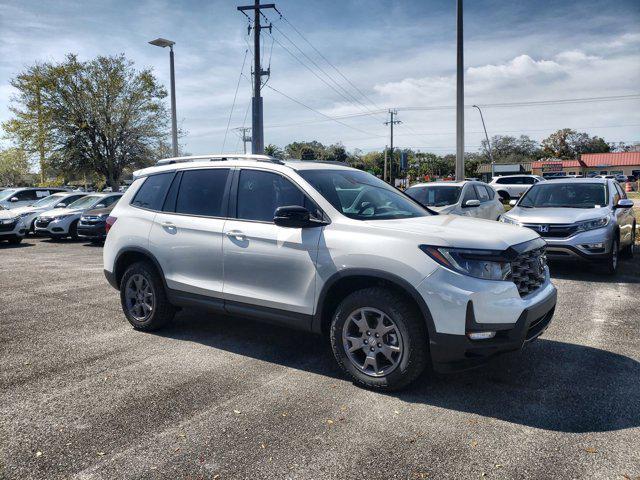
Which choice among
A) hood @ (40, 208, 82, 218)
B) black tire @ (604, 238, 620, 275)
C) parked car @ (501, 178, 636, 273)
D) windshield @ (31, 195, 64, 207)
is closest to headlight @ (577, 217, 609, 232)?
parked car @ (501, 178, 636, 273)

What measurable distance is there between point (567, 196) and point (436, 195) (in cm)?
249

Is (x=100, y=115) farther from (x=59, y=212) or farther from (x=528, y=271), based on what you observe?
(x=528, y=271)

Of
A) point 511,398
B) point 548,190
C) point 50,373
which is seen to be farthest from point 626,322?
point 50,373

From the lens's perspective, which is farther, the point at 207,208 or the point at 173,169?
the point at 173,169

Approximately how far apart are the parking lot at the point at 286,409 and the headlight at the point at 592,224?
2.71 meters

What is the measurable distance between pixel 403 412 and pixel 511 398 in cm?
88

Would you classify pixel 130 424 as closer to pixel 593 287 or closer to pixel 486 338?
pixel 486 338

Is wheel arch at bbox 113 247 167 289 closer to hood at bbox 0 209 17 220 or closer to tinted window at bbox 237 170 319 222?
tinted window at bbox 237 170 319 222

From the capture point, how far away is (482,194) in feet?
39.1

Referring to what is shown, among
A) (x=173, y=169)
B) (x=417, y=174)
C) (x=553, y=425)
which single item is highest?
(x=417, y=174)

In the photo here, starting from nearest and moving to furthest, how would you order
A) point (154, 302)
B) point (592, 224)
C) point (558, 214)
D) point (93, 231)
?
1. point (154, 302)
2. point (592, 224)
3. point (558, 214)
4. point (93, 231)

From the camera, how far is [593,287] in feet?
25.9

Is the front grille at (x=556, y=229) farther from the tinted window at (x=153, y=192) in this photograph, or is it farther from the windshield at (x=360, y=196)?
the tinted window at (x=153, y=192)

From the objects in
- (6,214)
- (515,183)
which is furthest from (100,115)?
(515,183)
